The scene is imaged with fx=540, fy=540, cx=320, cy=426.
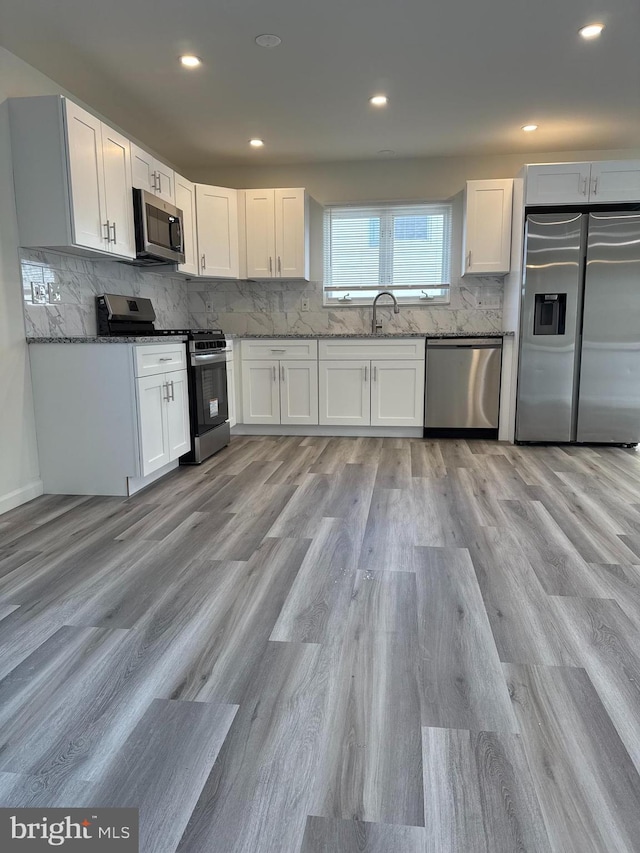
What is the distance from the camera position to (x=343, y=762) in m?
1.20

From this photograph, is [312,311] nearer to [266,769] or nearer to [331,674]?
[331,674]

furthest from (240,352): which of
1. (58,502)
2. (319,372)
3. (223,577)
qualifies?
(223,577)

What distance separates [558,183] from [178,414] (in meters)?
3.44

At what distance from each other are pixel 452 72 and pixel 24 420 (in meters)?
3.29

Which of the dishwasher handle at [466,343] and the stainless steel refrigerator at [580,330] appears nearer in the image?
the stainless steel refrigerator at [580,330]

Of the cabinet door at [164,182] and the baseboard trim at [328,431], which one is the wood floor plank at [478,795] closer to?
the baseboard trim at [328,431]

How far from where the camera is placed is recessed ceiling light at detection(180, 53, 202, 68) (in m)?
3.05

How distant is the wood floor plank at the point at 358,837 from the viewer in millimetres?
993

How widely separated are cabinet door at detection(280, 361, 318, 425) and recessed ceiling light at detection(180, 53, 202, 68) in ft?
7.82

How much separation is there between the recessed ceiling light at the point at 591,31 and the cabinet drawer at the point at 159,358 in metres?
2.90

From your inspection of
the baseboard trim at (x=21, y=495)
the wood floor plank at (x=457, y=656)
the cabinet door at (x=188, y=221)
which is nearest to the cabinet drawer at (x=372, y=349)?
the cabinet door at (x=188, y=221)

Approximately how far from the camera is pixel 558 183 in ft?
14.0

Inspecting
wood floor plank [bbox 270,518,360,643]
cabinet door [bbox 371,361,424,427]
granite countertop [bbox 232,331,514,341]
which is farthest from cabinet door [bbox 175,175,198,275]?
wood floor plank [bbox 270,518,360,643]

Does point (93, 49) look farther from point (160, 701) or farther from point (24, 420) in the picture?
point (160, 701)
